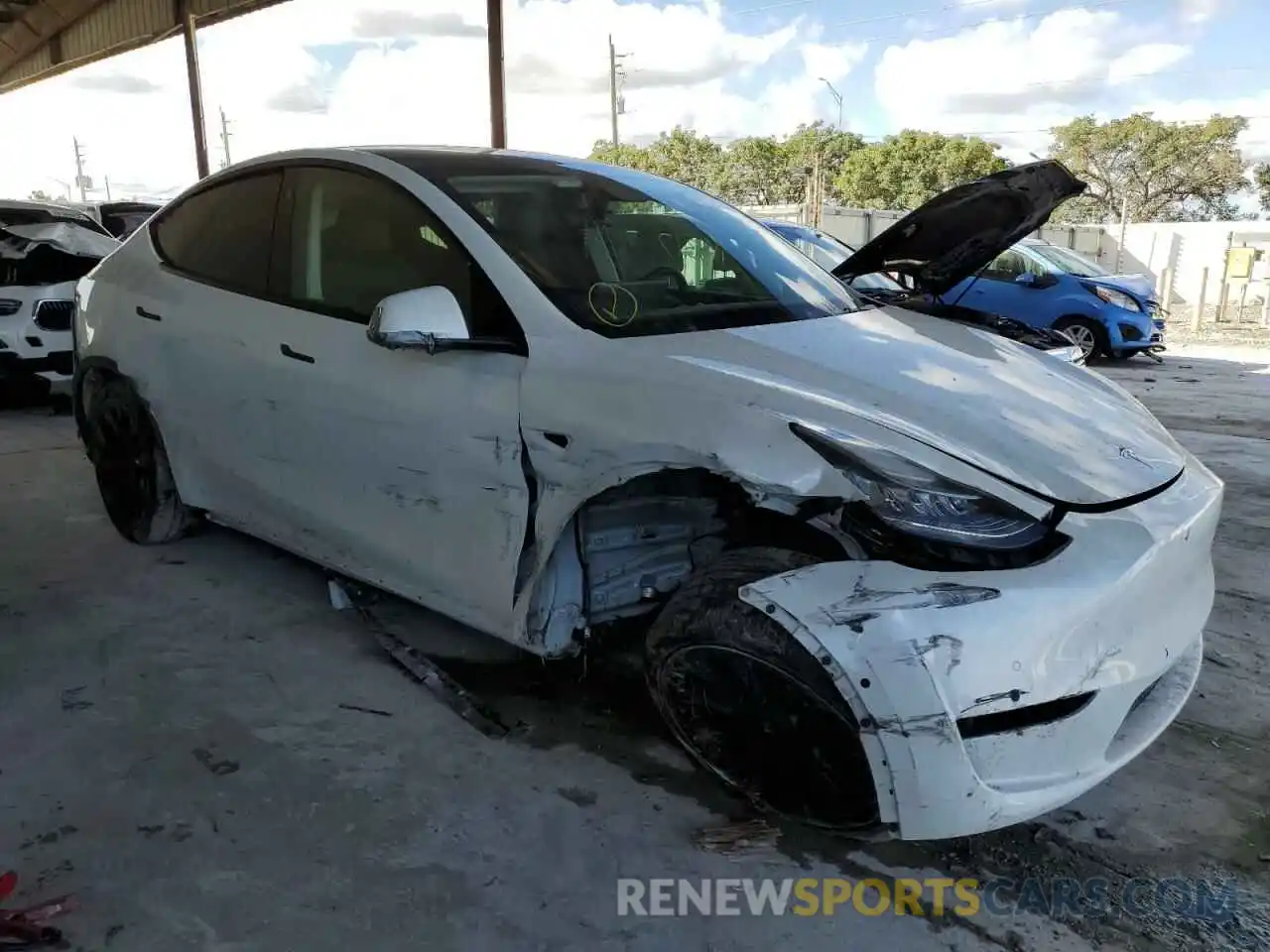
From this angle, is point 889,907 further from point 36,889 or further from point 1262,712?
point 36,889

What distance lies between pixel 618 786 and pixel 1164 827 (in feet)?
4.22

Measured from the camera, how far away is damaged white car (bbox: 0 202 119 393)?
6.64m

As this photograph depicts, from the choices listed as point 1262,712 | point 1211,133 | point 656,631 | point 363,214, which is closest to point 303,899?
point 656,631

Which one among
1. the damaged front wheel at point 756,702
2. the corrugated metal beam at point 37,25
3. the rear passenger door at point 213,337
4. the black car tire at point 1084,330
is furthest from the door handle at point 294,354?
the corrugated metal beam at point 37,25

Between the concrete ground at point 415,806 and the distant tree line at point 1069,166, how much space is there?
25.9 m

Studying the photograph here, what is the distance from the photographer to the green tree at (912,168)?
3059 cm

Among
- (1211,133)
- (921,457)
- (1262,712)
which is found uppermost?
(1211,133)

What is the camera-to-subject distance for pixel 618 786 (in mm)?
2338

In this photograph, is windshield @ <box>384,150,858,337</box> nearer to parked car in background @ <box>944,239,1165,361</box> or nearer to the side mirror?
the side mirror

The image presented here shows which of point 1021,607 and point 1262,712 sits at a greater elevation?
point 1021,607

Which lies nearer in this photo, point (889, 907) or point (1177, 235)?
point (889, 907)

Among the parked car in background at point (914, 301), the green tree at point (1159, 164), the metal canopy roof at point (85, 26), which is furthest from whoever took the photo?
the green tree at point (1159, 164)

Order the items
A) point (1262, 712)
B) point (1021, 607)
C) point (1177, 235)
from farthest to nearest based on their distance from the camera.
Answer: point (1177, 235), point (1262, 712), point (1021, 607)

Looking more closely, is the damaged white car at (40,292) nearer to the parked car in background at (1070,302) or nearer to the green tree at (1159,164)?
the parked car in background at (1070,302)
